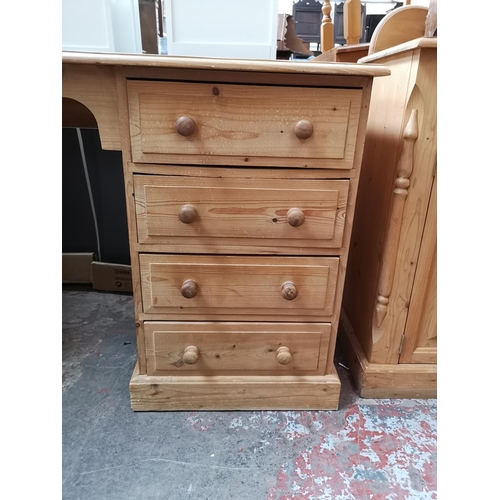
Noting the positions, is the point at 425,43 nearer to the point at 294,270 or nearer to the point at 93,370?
the point at 294,270

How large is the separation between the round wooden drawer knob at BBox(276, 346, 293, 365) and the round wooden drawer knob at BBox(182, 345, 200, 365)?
0.21m

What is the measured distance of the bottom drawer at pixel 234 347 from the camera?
0.93 m

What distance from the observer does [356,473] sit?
0.85 m

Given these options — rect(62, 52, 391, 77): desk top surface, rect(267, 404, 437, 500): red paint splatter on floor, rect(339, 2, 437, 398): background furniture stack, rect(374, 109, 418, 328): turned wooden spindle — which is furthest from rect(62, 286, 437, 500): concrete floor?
rect(62, 52, 391, 77): desk top surface

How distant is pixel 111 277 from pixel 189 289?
31.7 inches

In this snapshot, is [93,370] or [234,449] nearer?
[234,449]

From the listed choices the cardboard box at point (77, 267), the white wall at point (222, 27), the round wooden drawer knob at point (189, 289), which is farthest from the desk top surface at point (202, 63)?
the cardboard box at point (77, 267)

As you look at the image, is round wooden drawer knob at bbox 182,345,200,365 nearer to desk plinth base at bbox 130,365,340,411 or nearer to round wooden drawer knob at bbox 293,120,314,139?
desk plinth base at bbox 130,365,340,411

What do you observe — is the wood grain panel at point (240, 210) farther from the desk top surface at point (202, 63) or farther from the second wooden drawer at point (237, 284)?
the desk top surface at point (202, 63)

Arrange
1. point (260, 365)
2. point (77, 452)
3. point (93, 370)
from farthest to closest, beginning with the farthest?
point (93, 370)
point (260, 365)
point (77, 452)

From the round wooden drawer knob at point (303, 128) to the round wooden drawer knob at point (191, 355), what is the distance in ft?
1.88

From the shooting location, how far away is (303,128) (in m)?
0.76

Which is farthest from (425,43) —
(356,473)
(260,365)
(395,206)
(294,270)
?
(356,473)

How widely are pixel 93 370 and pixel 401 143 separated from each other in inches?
42.5
